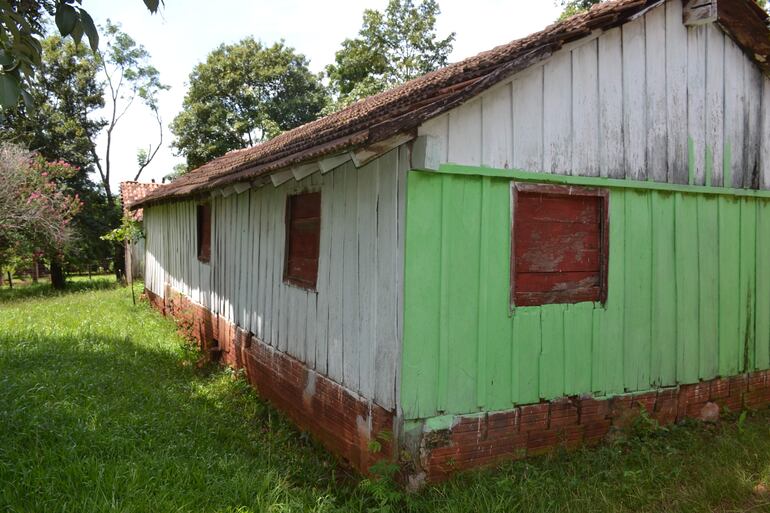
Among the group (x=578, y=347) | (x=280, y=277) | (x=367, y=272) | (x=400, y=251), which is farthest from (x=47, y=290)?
(x=578, y=347)

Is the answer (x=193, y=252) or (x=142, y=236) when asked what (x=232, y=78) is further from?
(x=193, y=252)

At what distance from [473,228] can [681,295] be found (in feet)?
8.52

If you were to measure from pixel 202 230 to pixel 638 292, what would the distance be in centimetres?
790

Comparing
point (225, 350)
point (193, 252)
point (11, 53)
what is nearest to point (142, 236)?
point (193, 252)

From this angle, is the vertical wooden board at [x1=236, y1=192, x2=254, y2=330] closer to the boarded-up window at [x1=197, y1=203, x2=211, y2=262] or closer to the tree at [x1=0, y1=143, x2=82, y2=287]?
the boarded-up window at [x1=197, y1=203, x2=211, y2=262]

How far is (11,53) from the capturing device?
2410mm

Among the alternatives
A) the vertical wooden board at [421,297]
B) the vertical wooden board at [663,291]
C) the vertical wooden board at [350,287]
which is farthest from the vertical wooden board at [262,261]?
the vertical wooden board at [663,291]

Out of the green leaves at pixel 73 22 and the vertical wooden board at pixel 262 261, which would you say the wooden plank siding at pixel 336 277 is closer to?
the vertical wooden board at pixel 262 261

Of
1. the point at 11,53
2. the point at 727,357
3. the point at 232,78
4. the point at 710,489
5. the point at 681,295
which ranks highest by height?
the point at 232,78

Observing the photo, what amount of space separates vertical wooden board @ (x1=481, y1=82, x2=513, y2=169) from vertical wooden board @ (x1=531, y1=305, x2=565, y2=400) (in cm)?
133

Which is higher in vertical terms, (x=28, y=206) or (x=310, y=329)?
(x=28, y=206)

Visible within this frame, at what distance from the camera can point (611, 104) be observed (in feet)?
16.1

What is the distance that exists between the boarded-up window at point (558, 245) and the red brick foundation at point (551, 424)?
0.97 m

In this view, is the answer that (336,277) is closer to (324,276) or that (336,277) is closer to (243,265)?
(324,276)
